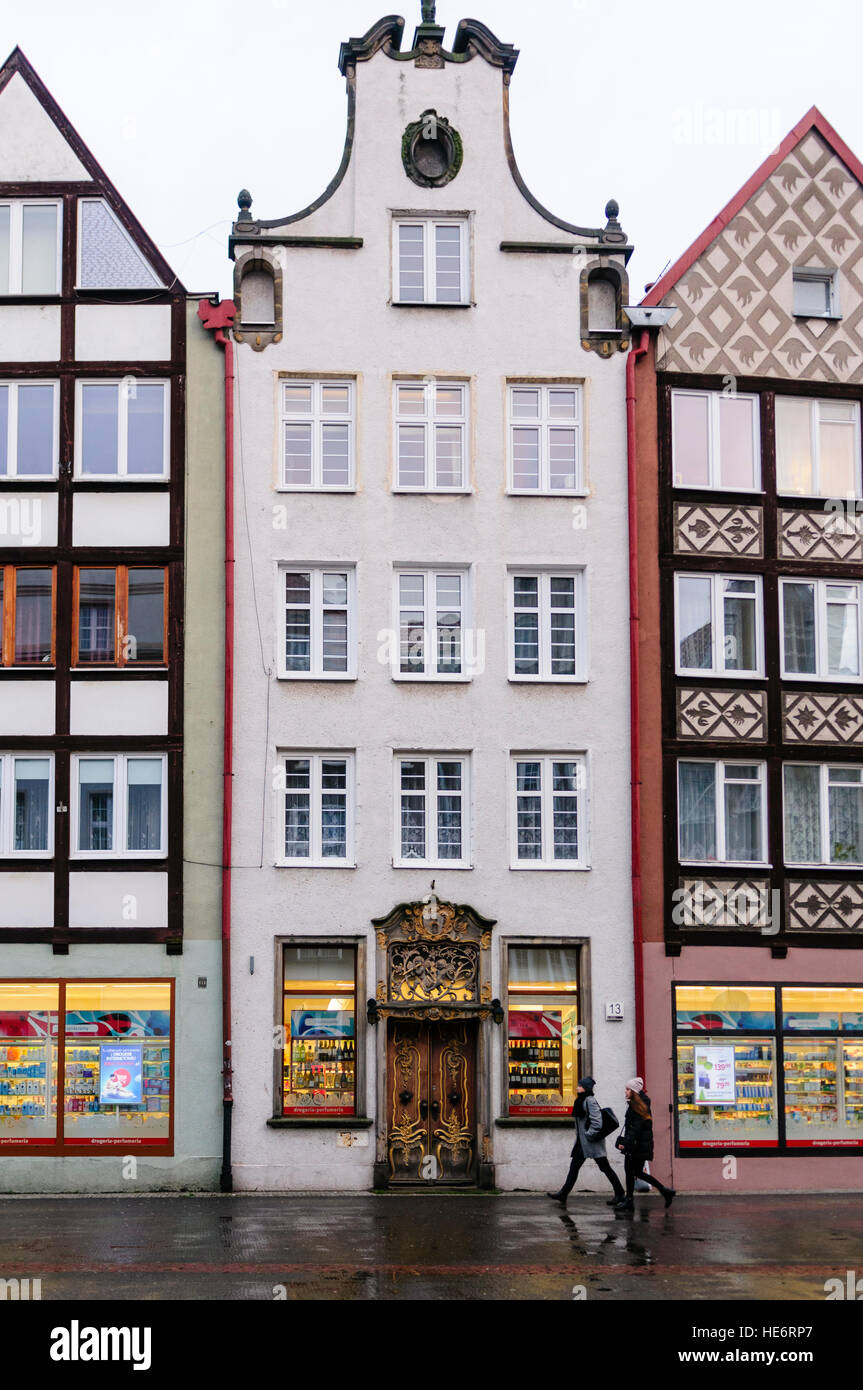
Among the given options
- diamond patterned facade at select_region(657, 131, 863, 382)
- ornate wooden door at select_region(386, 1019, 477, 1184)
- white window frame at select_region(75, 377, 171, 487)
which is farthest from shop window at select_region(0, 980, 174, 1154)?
diamond patterned facade at select_region(657, 131, 863, 382)

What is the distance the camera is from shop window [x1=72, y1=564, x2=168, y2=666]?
97.6 ft

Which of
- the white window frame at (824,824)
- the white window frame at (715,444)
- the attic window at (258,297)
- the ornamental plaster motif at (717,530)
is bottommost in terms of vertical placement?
the white window frame at (824,824)

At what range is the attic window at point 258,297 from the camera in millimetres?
30578

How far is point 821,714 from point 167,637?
10.8 m

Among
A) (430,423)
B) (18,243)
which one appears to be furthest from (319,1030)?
(18,243)

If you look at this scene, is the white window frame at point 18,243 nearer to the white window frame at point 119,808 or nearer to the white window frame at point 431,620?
the white window frame at point 431,620

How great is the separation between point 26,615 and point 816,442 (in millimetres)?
13377

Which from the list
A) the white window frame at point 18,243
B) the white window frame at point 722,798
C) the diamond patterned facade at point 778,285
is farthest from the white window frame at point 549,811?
the white window frame at point 18,243

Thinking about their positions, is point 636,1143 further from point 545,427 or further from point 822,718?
point 545,427

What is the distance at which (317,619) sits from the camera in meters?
30.1

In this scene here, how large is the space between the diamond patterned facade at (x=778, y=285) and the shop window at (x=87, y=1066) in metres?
13.5

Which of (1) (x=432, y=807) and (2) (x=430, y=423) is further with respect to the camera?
(2) (x=430, y=423)

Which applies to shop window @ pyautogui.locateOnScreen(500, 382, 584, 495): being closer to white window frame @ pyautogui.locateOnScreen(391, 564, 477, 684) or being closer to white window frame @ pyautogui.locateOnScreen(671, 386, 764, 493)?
white window frame @ pyautogui.locateOnScreen(671, 386, 764, 493)
